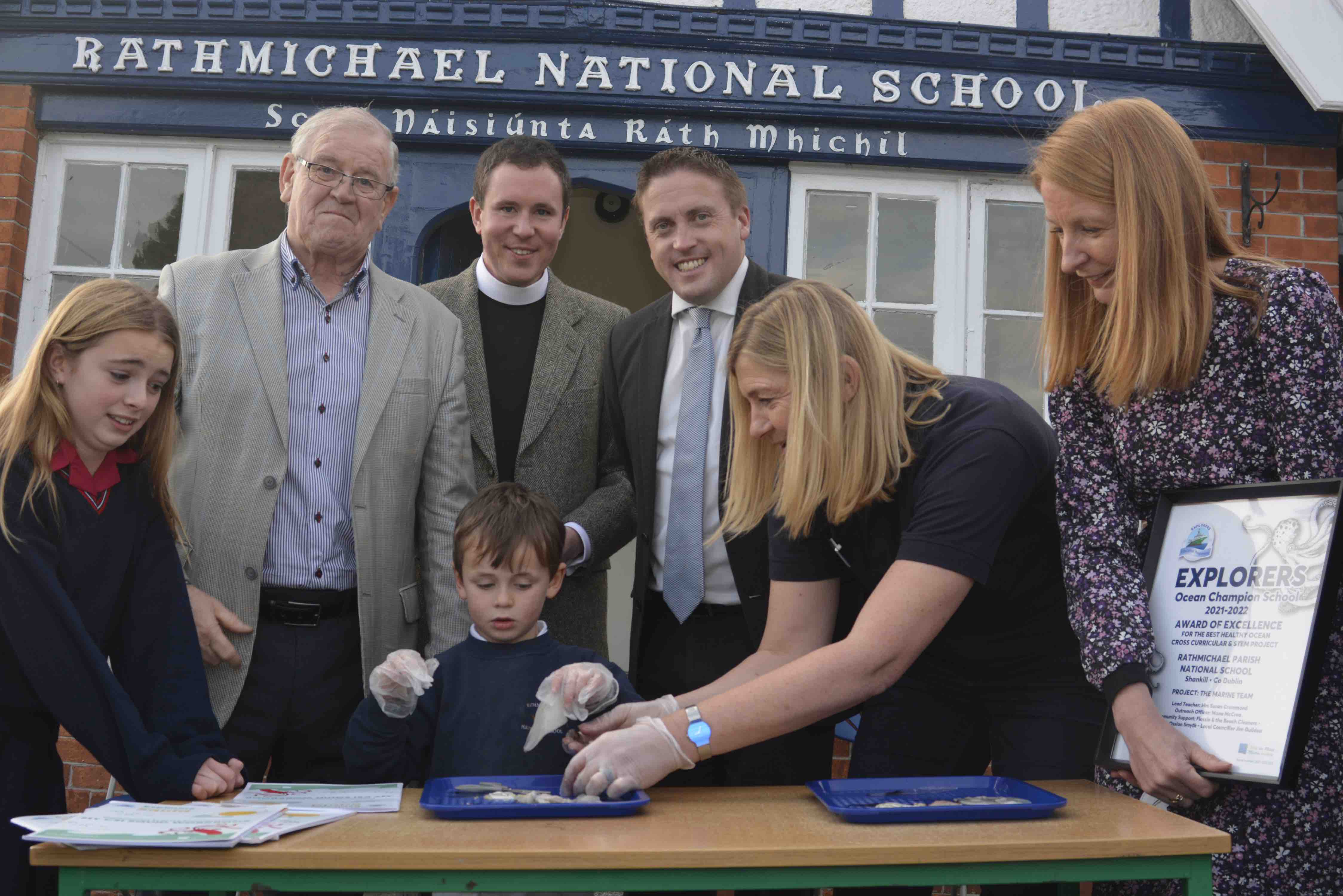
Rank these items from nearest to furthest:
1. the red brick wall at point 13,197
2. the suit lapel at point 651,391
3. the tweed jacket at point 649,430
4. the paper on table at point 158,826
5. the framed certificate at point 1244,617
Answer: the paper on table at point 158,826, the framed certificate at point 1244,617, the tweed jacket at point 649,430, the suit lapel at point 651,391, the red brick wall at point 13,197

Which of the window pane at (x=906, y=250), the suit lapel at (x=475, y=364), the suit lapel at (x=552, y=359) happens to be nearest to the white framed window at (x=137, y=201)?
the suit lapel at (x=475, y=364)

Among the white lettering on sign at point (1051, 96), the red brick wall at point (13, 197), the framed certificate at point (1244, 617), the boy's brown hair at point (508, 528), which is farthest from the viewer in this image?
the white lettering on sign at point (1051, 96)

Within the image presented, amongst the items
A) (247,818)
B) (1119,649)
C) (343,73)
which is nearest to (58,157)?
(343,73)

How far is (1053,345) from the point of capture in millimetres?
2082

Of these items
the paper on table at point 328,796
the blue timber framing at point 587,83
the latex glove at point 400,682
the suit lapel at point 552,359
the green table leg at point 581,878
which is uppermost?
the blue timber framing at point 587,83

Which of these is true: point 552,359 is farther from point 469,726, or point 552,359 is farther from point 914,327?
point 914,327

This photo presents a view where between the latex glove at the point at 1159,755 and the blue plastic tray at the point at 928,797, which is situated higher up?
the latex glove at the point at 1159,755

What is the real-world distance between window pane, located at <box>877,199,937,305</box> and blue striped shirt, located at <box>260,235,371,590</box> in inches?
85.9

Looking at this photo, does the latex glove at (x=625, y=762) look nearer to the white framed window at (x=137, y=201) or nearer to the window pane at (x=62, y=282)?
the white framed window at (x=137, y=201)

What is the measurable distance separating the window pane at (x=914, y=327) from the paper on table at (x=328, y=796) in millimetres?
2777

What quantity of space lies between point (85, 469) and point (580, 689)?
3.21 feet

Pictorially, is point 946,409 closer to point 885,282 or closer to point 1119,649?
point 1119,649

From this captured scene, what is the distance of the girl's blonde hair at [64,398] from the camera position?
1992mm

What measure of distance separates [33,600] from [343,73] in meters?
2.79
